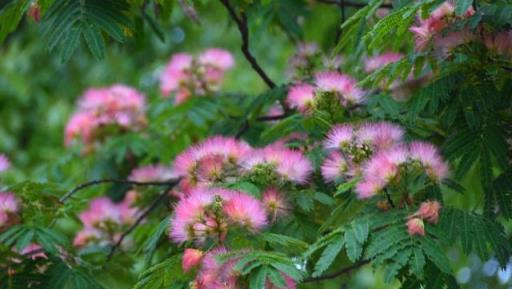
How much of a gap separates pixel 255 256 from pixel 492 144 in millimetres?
865

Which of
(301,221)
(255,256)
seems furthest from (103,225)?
(255,256)

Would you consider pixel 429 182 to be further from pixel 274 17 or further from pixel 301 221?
pixel 274 17

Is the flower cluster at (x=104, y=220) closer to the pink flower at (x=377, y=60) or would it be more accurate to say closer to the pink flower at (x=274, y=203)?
the pink flower at (x=377, y=60)

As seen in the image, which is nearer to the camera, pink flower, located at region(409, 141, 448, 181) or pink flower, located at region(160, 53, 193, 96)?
pink flower, located at region(409, 141, 448, 181)

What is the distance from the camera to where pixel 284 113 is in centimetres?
406

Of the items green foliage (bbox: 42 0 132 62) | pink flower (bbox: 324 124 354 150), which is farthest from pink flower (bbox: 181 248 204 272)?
green foliage (bbox: 42 0 132 62)

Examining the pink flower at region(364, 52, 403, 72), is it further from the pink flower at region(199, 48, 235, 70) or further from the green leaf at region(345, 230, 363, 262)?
the green leaf at region(345, 230, 363, 262)

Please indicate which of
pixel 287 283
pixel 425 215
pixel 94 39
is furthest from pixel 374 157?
pixel 94 39

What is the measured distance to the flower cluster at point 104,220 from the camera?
172 inches

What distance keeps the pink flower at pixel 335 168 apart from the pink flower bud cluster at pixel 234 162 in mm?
104

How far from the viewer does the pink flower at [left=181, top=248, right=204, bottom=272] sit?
8.98ft

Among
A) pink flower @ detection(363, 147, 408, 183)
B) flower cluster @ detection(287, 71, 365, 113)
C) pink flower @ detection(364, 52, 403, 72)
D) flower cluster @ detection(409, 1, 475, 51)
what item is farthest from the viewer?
pink flower @ detection(364, 52, 403, 72)

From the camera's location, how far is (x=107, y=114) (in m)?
5.11

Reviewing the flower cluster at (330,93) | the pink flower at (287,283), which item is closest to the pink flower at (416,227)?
the pink flower at (287,283)
